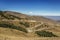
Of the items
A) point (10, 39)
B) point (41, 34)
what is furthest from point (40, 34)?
point (10, 39)

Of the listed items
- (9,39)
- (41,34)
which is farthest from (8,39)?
(41,34)

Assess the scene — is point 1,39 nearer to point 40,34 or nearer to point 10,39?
point 10,39

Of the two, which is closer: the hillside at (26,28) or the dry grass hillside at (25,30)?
the dry grass hillside at (25,30)

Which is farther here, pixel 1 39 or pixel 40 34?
pixel 40 34

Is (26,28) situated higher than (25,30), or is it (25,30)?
(25,30)

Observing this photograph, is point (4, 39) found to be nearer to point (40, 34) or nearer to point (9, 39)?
point (9, 39)

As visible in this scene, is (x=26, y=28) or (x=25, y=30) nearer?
(x=25, y=30)

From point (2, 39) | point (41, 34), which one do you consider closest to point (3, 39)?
point (2, 39)

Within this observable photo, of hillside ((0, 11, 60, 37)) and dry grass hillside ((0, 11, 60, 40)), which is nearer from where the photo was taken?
dry grass hillside ((0, 11, 60, 40))

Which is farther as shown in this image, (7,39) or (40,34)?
(40,34)
